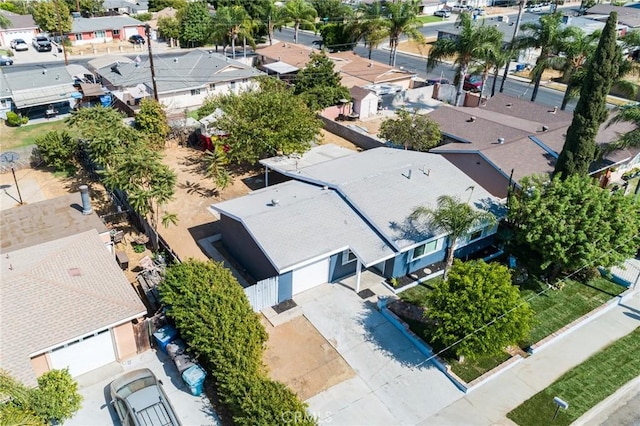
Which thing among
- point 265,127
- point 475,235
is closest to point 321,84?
point 265,127

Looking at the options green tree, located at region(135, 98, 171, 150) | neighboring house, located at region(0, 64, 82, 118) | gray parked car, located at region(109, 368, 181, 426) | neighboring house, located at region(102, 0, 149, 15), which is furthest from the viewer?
neighboring house, located at region(102, 0, 149, 15)

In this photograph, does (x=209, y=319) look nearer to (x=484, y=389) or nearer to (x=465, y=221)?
(x=484, y=389)

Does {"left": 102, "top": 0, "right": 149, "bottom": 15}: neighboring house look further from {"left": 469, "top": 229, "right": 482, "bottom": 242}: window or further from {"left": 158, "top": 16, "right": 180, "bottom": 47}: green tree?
{"left": 469, "top": 229, "right": 482, "bottom": 242}: window

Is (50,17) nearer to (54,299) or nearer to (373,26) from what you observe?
(373,26)

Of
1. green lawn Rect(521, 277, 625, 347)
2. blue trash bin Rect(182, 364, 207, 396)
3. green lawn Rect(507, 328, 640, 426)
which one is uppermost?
blue trash bin Rect(182, 364, 207, 396)

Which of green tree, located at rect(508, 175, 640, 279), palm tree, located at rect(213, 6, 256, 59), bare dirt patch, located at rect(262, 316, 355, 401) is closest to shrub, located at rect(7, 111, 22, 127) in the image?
palm tree, located at rect(213, 6, 256, 59)

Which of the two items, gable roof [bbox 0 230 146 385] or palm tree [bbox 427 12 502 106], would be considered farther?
palm tree [bbox 427 12 502 106]
